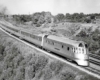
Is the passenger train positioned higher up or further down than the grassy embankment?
higher up

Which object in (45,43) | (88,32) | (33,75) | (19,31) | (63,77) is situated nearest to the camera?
(63,77)

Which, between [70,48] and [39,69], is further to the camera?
[39,69]

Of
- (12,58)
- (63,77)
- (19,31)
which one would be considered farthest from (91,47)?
(19,31)

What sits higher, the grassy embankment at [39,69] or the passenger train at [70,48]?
the passenger train at [70,48]

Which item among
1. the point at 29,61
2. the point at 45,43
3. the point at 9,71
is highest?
the point at 45,43

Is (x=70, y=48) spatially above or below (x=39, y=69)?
above

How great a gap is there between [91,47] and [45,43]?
10.3m

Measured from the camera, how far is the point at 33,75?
84.0 ft

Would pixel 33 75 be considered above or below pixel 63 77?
below

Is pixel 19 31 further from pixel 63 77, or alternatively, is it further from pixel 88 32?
pixel 63 77

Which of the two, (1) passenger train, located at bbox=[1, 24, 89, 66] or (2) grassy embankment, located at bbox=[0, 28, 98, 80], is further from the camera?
(1) passenger train, located at bbox=[1, 24, 89, 66]

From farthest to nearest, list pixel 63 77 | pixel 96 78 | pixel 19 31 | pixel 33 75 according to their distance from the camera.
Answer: pixel 19 31 < pixel 33 75 < pixel 63 77 < pixel 96 78

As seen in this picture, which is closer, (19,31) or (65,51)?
(65,51)

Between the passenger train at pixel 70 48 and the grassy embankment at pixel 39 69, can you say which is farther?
the passenger train at pixel 70 48
